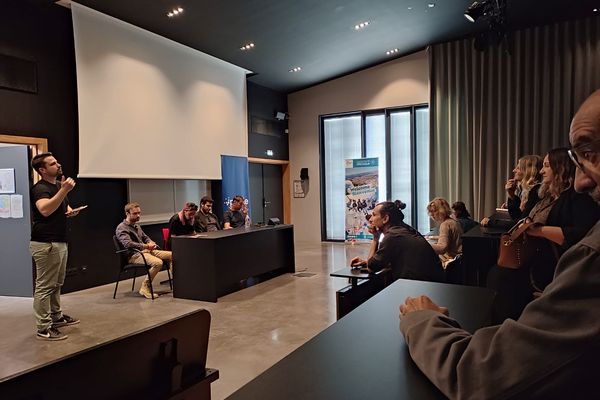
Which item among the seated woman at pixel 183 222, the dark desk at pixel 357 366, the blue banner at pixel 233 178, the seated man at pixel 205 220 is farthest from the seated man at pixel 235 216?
the dark desk at pixel 357 366

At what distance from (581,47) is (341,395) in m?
8.59

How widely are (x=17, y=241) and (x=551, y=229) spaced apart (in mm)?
5911

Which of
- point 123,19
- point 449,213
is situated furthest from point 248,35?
point 449,213

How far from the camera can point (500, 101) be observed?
8016 mm

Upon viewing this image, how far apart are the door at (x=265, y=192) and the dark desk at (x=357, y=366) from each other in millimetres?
8033

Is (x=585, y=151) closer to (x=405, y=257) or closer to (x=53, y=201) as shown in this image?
(x=405, y=257)

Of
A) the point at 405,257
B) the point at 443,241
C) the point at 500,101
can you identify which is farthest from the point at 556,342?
the point at 500,101

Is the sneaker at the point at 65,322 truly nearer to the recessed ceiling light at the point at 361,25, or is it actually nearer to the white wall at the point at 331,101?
the recessed ceiling light at the point at 361,25

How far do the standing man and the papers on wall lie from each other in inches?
83.1

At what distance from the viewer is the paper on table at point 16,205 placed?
17.7 ft

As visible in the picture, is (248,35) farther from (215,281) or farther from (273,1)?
(215,281)

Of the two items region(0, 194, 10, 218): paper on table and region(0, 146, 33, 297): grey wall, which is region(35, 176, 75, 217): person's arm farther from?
region(0, 194, 10, 218): paper on table

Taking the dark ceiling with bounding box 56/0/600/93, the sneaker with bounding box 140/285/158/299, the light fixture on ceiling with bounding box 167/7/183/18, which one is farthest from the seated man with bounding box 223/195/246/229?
the light fixture on ceiling with bounding box 167/7/183/18

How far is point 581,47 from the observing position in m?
7.32
